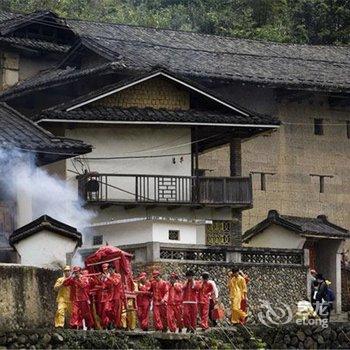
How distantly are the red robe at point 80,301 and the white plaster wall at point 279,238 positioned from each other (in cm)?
1336

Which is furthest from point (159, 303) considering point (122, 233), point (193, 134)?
point (193, 134)

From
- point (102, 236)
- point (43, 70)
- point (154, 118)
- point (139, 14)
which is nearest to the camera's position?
point (102, 236)

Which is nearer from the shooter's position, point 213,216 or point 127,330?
point 127,330

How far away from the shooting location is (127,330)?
31125mm

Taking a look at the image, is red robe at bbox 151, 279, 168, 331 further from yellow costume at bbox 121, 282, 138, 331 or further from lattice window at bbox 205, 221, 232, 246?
lattice window at bbox 205, 221, 232, 246

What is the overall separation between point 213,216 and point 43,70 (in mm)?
9872

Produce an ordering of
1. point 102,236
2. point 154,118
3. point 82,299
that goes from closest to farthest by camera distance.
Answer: point 82,299 → point 102,236 → point 154,118

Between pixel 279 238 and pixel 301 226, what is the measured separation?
845mm

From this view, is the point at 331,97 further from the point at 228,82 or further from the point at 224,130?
the point at 224,130

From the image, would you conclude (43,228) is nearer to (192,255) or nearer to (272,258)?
(192,255)

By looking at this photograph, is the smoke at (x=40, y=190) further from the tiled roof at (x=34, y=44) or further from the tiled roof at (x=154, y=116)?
the tiled roof at (x=34, y=44)

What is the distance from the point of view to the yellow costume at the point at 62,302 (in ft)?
98.7

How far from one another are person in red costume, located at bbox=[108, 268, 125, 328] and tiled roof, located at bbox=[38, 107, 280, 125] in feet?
42.6

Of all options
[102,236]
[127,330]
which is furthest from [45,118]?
[127,330]
